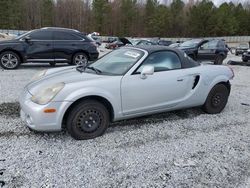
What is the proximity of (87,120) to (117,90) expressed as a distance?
2.16ft

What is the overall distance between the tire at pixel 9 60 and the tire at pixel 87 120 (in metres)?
6.91

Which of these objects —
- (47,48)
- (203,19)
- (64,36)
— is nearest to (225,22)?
(203,19)

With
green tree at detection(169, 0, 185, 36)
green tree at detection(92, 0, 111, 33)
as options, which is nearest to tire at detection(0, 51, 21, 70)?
green tree at detection(92, 0, 111, 33)

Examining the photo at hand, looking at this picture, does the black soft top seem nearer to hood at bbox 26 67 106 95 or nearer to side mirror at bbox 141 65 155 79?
side mirror at bbox 141 65 155 79

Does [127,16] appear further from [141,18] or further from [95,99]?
[95,99]

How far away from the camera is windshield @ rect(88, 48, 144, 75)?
4.31 meters

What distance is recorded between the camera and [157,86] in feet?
14.3

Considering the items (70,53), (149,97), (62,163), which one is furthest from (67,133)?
(70,53)

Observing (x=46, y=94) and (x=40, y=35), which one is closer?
(x=46, y=94)

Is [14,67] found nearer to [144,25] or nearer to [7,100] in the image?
[7,100]

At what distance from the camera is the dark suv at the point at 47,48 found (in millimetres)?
9539

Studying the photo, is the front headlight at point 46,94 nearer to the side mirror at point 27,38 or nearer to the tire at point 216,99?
the tire at point 216,99

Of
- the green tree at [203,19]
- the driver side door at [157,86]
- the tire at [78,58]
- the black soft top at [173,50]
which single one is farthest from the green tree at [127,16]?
the driver side door at [157,86]

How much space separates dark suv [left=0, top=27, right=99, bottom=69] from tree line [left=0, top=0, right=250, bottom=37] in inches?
2397
